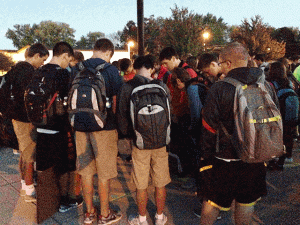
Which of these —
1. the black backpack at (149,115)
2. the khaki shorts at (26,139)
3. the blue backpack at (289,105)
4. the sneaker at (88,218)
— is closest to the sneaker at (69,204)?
the sneaker at (88,218)

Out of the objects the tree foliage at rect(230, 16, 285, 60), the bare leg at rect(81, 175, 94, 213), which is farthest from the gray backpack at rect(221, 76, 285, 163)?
the tree foliage at rect(230, 16, 285, 60)

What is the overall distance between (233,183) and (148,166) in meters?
0.95

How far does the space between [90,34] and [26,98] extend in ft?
376

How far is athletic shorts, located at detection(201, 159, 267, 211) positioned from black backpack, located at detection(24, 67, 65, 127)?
1.90 metres

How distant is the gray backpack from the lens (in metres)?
2.12

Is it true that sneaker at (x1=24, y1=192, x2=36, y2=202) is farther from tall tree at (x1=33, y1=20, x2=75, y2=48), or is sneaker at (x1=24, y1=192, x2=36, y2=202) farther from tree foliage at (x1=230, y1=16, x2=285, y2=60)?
tall tree at (x1=33, y1=20, x2=75, y2=48)

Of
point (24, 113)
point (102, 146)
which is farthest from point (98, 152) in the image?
point (24, 113)

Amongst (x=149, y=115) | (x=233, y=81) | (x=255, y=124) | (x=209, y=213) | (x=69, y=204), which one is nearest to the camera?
(x=255, y=124)

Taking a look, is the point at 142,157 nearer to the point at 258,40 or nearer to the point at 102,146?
the point at 102,146

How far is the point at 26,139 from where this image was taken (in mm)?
3699

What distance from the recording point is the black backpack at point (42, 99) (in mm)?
3053

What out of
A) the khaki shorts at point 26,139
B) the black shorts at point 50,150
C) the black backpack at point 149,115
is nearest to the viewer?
the black backpack at point 149,115

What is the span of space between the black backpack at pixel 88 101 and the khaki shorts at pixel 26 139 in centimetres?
120

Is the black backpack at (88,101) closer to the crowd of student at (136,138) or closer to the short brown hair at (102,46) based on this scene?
the crowd of student at (136,138)
